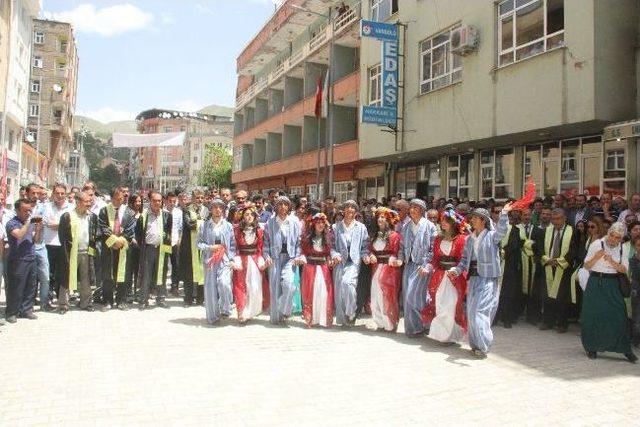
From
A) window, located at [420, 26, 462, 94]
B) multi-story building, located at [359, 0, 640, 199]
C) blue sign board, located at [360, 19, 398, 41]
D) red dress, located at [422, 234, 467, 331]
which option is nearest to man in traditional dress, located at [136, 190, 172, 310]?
red dress, located at [422, 234, 467, 331]

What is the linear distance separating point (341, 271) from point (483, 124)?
819 centimetres

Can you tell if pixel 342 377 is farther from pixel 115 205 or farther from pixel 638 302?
pixel 115 205

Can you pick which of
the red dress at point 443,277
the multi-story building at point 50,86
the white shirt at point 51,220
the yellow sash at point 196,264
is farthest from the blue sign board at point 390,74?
the multi-story building at point 50,86

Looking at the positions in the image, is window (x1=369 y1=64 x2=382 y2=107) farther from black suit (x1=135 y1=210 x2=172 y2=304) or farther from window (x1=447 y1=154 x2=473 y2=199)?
black suit (x1=135 y1=210 x2=172 y2=304)

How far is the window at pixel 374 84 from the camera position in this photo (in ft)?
66.9

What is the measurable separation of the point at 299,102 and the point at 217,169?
122ft

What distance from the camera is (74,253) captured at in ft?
29.0

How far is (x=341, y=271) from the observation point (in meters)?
8.20

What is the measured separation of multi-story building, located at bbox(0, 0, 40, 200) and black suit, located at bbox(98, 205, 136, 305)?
54.1 feet

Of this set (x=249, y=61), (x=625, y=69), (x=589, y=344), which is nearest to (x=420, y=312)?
(x=589, y=344)

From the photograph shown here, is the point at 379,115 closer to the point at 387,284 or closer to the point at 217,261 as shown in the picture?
the point at 387,284

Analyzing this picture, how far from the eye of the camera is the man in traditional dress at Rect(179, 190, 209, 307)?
32.4ft

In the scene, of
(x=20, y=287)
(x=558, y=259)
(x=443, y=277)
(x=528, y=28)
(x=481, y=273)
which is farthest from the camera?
(x=528, y=28)

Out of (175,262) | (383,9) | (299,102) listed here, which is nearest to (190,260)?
(175,262)
